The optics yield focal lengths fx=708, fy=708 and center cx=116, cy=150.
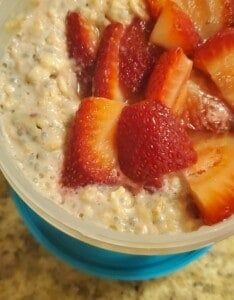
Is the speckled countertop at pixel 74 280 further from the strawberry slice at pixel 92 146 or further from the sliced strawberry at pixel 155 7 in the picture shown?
the sliced strawberry at pixel 155 7

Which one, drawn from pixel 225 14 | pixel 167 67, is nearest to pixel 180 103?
pixel 167 67

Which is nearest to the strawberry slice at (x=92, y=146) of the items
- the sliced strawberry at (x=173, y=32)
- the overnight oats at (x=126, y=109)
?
the overnight oats at (x=126, y=109)

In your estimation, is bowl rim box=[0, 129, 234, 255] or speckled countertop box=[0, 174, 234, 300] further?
speckled countertop box=[0, 174, 234, 300]

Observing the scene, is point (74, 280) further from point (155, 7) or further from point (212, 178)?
point (155, 7)

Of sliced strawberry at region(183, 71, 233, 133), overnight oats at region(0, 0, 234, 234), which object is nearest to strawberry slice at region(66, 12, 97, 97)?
overnight oats at region(0, 0, 234, 234)

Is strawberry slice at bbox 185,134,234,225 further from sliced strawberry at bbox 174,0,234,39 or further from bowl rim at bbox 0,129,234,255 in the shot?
sliced strawberry at bbox 174,0,234,39
